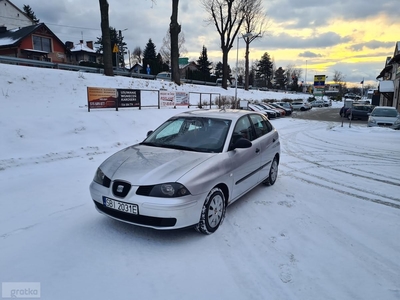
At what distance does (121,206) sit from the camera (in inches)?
130

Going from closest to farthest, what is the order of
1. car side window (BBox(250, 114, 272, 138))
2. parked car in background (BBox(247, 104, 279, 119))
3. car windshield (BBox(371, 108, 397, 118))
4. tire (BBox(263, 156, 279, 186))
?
car side window (BBox(250, 114, 272, 138))
tire (BBox(263, 156, 279, 186))
car windshield (BBox(371, 108, 397, 118))
parked car in background (BBox(247, 104, 279, 119))

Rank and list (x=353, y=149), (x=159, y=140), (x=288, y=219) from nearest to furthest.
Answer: (x=288, y=219) → (x=159, y=140) → (x=353, y=149)

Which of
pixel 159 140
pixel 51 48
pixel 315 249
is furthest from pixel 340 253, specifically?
pixel 51 48

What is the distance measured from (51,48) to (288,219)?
153ft

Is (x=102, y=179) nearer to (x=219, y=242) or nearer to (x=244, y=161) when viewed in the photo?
(x=219, y=242)

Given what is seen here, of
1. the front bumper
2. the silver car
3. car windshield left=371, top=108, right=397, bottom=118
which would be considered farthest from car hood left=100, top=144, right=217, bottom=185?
car windshield left=371, top=108, right=397, bottom=118

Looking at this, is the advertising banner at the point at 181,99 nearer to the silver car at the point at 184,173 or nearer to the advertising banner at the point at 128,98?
the advertising banner at the point at 128,98

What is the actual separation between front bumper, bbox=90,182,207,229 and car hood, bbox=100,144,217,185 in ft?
0.68

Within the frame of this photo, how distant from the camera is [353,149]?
1030 cm

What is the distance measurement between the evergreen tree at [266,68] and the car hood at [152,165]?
99.3 metres

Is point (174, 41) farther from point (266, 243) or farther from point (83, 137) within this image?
point (266, 243)

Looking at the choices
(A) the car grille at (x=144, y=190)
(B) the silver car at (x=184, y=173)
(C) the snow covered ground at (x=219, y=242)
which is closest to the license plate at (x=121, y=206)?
(B) the silver car at (x=184, y=173)

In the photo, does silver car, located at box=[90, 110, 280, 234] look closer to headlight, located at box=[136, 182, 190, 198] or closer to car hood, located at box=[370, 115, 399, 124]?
headlight, located at box=[136, 182, 190, 198]

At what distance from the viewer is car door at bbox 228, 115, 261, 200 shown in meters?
4.16
